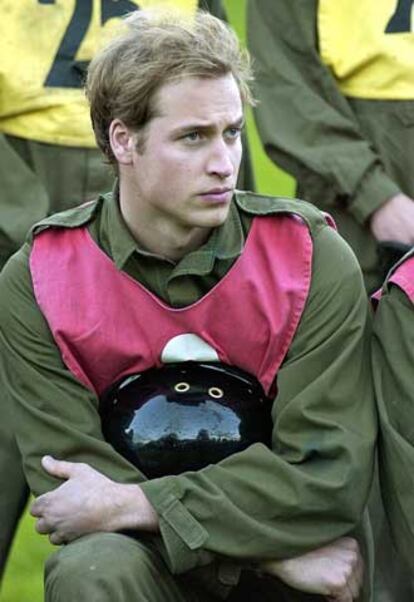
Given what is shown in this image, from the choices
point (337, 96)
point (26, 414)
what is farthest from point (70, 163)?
point (26, 414)

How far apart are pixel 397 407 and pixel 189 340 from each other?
1.70ft

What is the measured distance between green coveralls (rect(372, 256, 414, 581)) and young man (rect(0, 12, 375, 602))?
46 millimetres

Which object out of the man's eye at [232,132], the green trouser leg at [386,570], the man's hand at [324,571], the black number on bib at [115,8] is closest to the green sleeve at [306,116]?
the black number on bib at [115,8]

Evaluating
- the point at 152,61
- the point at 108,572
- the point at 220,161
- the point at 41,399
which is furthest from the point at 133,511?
the point at 152,61

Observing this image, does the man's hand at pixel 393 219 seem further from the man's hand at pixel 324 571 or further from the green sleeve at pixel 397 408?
the man's hand at pixel 324 571

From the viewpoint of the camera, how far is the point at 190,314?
18.1 feet

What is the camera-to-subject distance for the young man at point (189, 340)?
5.36m

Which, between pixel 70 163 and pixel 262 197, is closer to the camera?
pixel 262 197

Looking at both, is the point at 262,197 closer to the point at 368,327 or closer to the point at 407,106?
the point at 368,327

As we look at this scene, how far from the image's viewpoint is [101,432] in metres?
5.55

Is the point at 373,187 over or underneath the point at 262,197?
underneath

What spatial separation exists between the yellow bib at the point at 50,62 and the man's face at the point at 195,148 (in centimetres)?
103

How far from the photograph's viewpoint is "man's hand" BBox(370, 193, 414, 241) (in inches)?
261

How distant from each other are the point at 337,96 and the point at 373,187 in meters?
0.29
